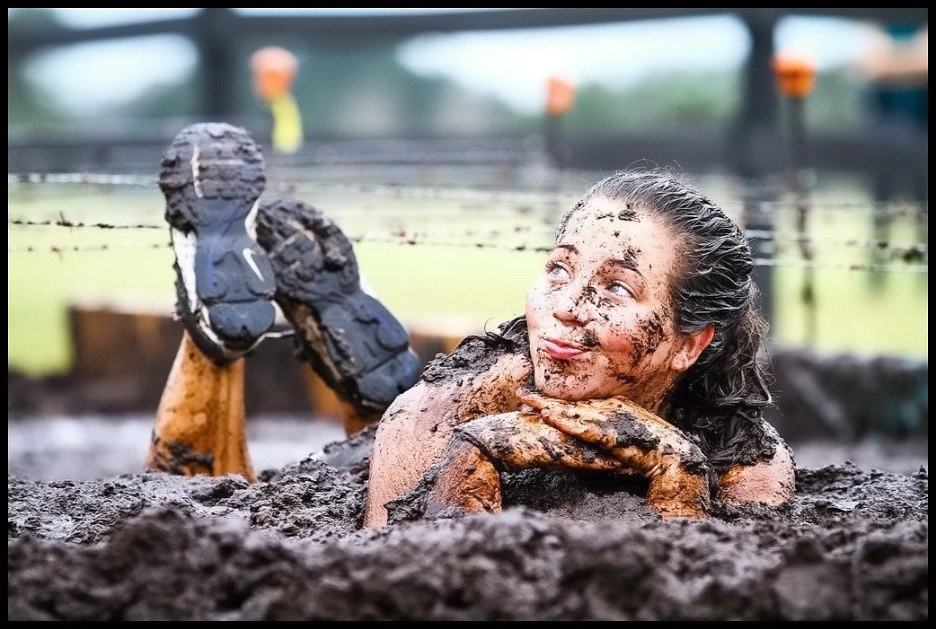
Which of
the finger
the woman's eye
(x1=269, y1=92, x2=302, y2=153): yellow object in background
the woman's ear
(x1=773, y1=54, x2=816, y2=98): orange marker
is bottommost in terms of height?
the finger

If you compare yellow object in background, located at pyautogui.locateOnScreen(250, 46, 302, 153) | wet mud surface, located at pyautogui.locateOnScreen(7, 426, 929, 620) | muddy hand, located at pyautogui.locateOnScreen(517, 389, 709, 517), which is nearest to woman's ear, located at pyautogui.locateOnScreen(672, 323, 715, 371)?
muddy hand, located at pyautogui.locateOnScreen(517, 389, 709, 517)

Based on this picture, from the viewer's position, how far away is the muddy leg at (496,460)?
2701 millimetres

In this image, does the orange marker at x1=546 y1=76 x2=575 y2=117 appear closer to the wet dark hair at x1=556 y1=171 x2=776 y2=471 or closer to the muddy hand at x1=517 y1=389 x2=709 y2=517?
the wet dark hair at x1=556 y1=171 x2=776 y2=471

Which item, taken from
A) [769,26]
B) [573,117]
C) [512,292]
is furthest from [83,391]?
[573,117]

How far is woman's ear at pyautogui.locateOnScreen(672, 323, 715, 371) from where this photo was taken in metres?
2.92

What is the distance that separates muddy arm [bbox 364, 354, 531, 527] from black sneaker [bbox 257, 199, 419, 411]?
90 cm

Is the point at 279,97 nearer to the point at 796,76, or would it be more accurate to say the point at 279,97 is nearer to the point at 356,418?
the point at 796,76

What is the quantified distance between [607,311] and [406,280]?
899 cm

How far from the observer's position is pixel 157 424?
4.02 m

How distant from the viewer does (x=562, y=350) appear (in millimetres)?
2799

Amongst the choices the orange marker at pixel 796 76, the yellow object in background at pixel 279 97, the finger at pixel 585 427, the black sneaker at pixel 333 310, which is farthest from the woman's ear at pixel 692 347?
the yellow object in background at pixel 279 97

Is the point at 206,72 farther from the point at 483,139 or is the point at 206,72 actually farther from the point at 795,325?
the point at 795,325

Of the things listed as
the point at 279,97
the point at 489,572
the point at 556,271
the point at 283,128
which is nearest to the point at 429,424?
the point at 556,271
